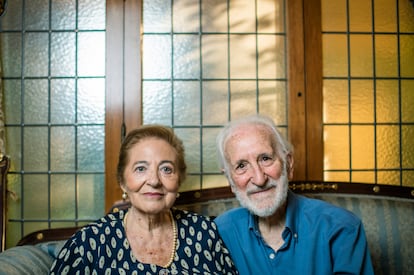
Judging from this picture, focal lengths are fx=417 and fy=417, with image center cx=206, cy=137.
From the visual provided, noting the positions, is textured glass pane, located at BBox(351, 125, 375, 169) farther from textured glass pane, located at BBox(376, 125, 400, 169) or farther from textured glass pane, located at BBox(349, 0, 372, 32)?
textured glass pane, located at BBox(349, 0, 372, 32)

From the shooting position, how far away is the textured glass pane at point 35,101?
287 centimetres

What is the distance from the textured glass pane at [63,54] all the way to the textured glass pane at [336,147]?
5.98 feet

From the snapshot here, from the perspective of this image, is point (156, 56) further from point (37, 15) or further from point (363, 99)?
point (363, 99)

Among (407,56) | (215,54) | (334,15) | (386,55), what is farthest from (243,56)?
(407,56)

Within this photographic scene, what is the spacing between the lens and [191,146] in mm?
2885

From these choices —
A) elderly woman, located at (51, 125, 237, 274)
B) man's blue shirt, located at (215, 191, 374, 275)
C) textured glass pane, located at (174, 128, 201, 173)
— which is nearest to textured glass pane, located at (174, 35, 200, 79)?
textured glass pane, located at (174, 128, 201, 173)

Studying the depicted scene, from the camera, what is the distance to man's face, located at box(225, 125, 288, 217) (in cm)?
158

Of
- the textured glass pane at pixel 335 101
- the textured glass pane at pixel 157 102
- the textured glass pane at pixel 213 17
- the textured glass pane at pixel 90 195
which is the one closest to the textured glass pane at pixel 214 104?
the textured glass pane at pixel 157 102

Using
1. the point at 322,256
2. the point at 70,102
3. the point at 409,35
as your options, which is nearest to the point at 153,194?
the point at 322,256

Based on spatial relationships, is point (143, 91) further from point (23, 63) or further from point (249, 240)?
point (249, 240)

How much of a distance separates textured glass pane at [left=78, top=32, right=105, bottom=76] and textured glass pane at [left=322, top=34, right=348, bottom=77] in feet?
5.05

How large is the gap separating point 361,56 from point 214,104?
1.10 m

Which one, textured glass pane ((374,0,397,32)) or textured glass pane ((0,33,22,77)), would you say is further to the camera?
textured glass pane ((374,0,397,32))

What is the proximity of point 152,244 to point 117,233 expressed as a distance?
136 millimetres
